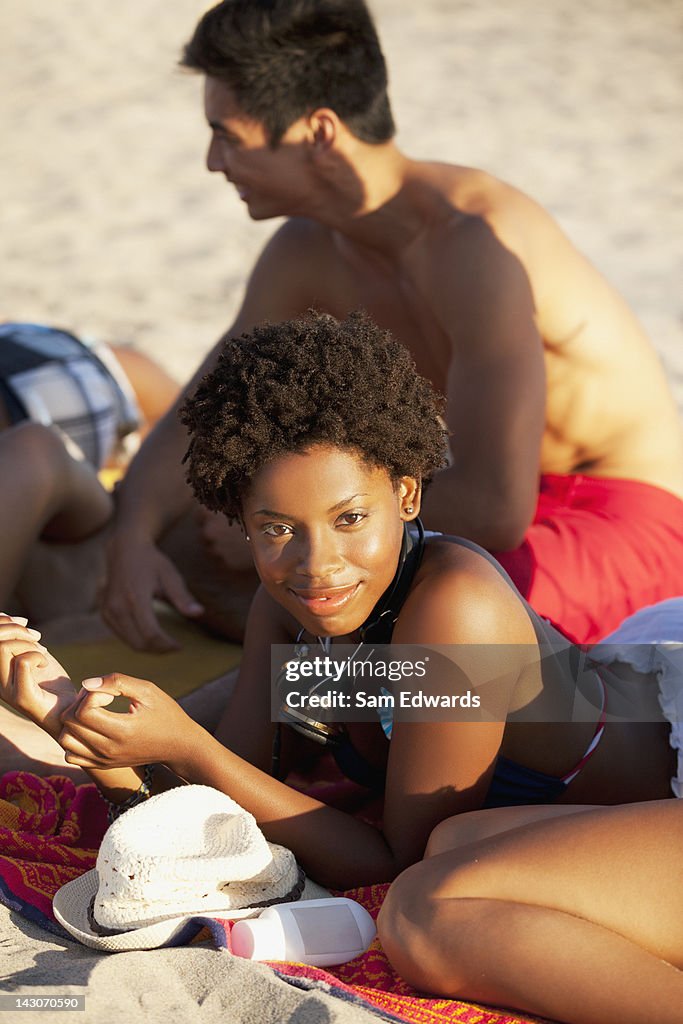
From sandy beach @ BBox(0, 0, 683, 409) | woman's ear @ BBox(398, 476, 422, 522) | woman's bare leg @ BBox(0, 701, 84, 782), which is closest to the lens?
woman's ear @ BBox(398, 476, 422, 522)

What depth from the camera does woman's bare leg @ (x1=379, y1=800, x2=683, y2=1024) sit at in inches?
71.3

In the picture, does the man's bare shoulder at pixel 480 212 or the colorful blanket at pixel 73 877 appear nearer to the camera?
the colorful blanket at pixel 73 877

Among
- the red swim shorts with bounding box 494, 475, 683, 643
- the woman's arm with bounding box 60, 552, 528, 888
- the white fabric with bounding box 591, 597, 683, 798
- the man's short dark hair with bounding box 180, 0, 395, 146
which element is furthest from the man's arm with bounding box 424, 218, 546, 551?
the woman's arm with bounding box 60, 552, 528, 888

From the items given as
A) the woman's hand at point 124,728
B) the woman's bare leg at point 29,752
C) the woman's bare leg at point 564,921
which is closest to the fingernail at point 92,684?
the woman's hand at point 124,728

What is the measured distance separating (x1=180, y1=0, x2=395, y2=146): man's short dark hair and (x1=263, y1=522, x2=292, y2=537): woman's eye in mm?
1586

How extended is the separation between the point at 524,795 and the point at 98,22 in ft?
40.4

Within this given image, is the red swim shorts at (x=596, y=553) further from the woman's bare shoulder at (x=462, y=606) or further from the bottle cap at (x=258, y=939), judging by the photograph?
the bottle cap at (x=258, y=939)

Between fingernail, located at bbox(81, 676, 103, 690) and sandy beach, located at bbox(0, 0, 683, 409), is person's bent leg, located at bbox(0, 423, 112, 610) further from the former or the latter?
sandy beach, located at bbox(0, 0, 683, 409)

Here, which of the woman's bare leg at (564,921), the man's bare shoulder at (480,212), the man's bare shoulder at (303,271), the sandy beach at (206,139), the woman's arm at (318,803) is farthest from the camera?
the sandy beach at (206,139)

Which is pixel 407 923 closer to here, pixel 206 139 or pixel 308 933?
pixel 308 933

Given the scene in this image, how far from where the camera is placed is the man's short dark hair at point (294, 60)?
11.0 ft

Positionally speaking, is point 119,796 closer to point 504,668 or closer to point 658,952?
point 504,668

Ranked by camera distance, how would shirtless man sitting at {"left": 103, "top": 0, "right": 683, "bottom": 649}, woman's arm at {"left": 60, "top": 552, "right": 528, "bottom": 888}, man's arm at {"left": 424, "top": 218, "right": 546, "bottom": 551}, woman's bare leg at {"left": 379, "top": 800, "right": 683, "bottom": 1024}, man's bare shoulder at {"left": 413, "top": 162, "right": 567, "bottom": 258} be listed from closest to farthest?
1. woman's bare leg at {"left": 379, "top": 800, "right": 683, "bottom": 1024}
2. woman's arm at {"left": 60, "top": 552, "right": 528, "bottom": 888}
3. man's arm at {"left": 424, "top": 218, "right": 546, "bottom": 551}
4. shirtless man sitting at {"left": 103, "top": 0, "right": 683, "bottom": 649}
5. man's bare shoulder at {"left": 413, "top": 162, "right": 567, "bottom": 258}

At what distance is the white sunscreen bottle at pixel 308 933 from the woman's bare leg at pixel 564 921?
148 mm
